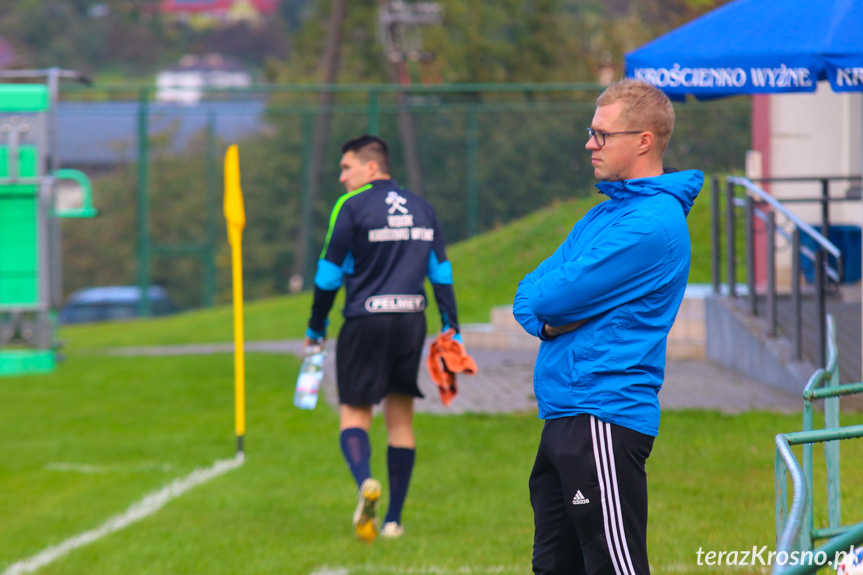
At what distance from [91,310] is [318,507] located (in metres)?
18.9

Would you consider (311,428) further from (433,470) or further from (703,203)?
(703,203)

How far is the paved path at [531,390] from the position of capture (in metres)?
9.23

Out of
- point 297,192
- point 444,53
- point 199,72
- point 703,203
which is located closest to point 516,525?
point 703,203

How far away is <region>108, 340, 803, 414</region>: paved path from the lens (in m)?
9.23

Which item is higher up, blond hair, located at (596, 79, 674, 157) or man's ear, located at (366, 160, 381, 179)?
man's ear, located at (366, 160, 381, 179)

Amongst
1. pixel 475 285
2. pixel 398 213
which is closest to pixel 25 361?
pixel 398 213

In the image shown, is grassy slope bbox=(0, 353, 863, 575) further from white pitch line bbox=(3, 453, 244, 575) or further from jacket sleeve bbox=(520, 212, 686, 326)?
jacket sleeve bbox=(520, 212, 686, 326)

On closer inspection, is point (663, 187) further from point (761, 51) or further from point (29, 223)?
point (29, 223)

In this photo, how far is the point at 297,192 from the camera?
2091 cm

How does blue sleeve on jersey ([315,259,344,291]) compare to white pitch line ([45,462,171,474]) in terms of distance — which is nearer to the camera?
blue sleeve on jersey ([315,259,344,291])

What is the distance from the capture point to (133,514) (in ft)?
22.4

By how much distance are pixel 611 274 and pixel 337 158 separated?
1815 centimetres

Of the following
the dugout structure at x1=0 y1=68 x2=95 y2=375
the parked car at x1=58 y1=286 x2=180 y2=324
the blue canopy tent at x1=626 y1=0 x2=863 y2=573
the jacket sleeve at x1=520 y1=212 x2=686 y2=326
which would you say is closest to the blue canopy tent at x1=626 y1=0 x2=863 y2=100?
the blue canopy tent at x1=626 y1=0 x2=863 y2=573

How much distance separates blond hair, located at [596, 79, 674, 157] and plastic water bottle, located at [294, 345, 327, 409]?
10.6 ft
